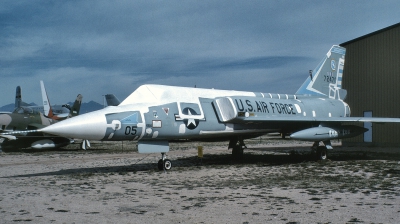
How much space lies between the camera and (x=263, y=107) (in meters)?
14.6

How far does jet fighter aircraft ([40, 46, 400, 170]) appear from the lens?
10.6 metres

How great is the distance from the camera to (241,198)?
7.49 m

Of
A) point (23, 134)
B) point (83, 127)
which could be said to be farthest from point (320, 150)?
point (23, 134)

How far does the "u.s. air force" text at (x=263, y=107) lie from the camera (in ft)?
44.9

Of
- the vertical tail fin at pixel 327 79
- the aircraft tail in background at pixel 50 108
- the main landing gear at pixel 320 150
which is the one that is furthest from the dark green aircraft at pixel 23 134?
the main landing gear at pixel 320 150

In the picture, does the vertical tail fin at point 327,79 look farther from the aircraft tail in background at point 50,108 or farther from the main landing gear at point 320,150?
the aircraft tail in background at point 50,108

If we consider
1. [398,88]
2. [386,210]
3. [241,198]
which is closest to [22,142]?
[241,198]

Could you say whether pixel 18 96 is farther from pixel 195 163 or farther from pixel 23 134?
pixel 195 163

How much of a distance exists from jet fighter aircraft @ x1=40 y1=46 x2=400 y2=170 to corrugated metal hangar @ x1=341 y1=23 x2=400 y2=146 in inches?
315

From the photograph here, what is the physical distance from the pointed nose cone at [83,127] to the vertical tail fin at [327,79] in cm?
1096

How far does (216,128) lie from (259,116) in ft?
6.46

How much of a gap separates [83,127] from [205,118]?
4237mm

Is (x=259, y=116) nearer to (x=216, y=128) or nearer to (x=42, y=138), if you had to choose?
(x=216, y=128)

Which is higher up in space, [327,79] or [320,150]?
[327,79]
